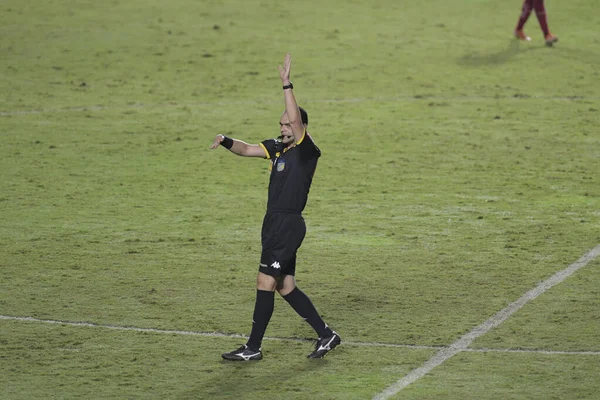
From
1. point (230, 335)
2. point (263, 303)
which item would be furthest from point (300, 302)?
point (230, 335)

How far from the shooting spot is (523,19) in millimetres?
22781

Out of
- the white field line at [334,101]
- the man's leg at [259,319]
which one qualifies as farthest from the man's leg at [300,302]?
the white field line at [334,101]

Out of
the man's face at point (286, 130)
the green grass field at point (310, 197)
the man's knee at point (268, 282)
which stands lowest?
the green grass field at point (310, 197)

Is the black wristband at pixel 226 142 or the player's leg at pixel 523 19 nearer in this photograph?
the black wristband at pixel 226 142

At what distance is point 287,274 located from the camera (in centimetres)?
844

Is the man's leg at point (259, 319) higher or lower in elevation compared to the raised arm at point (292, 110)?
lower

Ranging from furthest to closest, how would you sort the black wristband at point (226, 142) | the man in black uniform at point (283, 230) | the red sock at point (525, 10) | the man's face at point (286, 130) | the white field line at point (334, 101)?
the red sock at point (525, 10) < the white field line at point (334, 101) < the black wristband at point (226, 142) < the man in black uniform at point (283, 230) < the man's face at point (286, 130)

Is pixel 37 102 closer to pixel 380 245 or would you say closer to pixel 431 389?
pixel 380 245

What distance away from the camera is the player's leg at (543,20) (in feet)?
72.4

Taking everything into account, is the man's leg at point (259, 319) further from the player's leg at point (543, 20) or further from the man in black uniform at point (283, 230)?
the player's leg at point (543, 20)

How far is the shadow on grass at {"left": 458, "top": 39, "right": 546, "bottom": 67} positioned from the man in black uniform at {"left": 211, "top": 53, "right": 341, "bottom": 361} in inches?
546

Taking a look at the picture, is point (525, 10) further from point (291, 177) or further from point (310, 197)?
point (291, 177)

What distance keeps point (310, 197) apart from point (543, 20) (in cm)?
1010

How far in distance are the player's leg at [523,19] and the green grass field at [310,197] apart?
203mm
